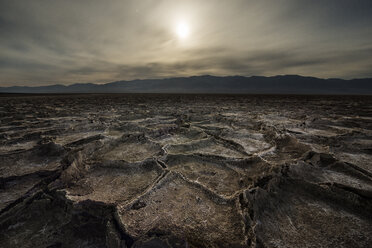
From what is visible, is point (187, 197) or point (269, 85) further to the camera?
point (269, 85)

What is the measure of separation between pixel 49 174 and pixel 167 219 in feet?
4.10

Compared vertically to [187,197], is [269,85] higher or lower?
lower

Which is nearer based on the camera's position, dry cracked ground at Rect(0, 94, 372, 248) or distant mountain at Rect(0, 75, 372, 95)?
dry cracked ground at Rect(0, 94, 372, 248)

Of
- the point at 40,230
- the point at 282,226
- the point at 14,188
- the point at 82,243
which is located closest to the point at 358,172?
the point at 282,226

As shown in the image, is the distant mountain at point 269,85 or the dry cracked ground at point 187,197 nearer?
the dry cracked ground at point 187,197

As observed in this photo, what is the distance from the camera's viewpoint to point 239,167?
183cm

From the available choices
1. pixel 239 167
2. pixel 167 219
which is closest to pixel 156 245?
pixel 167 219

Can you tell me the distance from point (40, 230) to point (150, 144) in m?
1.61

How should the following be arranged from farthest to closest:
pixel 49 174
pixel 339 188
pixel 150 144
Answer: pixel 150 144 < pixel 49 174 < pixel 339 188

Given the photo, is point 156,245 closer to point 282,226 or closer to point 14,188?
point 282,226

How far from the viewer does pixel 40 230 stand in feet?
3.40

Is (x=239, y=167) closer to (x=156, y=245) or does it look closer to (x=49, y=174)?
(x=156, y=245)

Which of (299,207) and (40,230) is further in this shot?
(299,207)

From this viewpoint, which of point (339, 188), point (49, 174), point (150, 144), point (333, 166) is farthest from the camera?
point (150, 144)
